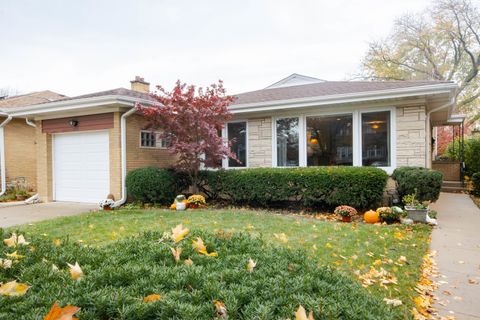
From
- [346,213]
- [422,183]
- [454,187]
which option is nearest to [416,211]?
[422,183]

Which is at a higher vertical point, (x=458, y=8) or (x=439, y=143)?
(x=458, y=8)

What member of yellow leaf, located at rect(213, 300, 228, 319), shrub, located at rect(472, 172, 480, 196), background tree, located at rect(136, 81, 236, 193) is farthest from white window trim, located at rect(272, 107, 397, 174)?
yellow leaf, located at rect(213, 300, 228, 319)

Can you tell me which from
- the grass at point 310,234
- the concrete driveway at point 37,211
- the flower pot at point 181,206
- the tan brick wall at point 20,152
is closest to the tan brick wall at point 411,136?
the grass at point 310,234

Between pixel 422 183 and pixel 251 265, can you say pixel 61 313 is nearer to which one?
pixel 251 265

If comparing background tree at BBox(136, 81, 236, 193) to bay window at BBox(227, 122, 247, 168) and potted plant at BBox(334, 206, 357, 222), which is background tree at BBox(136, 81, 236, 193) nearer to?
bay window at BBox(227, 122, 247, 168)

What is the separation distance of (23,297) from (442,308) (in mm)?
3195

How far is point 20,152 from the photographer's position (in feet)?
40.2

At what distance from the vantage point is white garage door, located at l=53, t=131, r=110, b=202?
9.40m

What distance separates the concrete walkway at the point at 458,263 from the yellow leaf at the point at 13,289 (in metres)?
3.15

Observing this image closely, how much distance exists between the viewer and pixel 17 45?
1352cm

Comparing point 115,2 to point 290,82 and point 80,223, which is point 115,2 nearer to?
point 290,82

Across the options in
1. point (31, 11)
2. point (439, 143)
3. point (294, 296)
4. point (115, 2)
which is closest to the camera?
point (294, 296)

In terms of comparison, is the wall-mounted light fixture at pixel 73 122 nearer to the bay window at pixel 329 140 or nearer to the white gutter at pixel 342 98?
the white gutter at pixel 342 98

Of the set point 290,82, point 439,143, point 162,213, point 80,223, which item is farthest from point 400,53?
point 80,223
